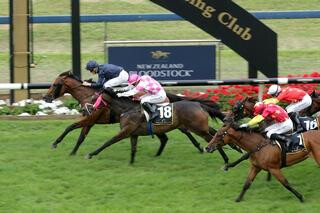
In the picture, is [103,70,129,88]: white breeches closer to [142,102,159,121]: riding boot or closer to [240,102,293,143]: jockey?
[142,102,159,121]: riding boot

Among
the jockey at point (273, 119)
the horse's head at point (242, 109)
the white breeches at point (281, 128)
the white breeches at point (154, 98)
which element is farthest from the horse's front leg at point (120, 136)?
the white breeches at point (281, 128)

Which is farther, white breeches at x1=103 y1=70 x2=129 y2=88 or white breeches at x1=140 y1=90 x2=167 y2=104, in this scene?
white breeches at x1=103 y1=70 x2=129 y2=88

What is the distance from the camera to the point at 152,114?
41.9 ft

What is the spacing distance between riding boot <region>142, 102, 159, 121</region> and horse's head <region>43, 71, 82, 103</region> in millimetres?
1526

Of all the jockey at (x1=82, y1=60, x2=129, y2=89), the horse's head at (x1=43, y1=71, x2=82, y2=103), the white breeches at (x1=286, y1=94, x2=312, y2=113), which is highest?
the jockey at (x1=82, y1=60, x2=129, y2=89)

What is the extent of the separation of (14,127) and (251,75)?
452 centimetres

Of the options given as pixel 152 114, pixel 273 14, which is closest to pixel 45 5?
pixel 273 14

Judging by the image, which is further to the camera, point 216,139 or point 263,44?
point 263,44

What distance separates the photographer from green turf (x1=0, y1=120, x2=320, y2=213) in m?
11.0

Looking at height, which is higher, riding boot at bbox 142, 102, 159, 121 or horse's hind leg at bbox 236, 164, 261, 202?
riding boot at bbox 142, 102, 159, 121

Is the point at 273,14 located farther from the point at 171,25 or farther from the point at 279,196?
the point at 279,196

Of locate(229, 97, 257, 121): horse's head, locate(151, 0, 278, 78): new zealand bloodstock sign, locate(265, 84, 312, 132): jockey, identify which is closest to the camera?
locate(229, 97, 257, 121): horse's head

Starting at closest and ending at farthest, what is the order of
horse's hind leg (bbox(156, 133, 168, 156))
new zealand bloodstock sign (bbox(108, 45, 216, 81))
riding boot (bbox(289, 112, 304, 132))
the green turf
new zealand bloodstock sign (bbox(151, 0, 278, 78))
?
the green turf, riding boot (bbox(289, 112, 304, 132)), horse's hind leg (bbox(156, 133, 168, 156)), new zealand bloodstock sign (bbox(151, 0, 278, 78)), new zealand bloodstock sign (bbox(108, 45, 216, 81))

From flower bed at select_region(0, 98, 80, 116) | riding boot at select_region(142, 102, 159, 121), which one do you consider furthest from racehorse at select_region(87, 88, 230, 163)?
flower bed at select_region(0, 98, 80, 116)
